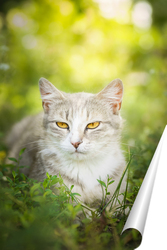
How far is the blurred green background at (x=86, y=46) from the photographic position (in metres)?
2.73

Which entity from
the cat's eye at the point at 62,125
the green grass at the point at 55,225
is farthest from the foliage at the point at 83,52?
the green grass at the point at 55,225

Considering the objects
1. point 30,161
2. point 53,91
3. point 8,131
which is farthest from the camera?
point 8,131

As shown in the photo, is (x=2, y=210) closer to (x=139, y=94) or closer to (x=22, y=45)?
(x=139, y=94)

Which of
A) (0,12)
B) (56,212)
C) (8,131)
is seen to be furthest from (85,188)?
(0,12)

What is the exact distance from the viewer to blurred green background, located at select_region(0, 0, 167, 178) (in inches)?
107

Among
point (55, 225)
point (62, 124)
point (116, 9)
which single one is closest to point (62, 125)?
point (62, 124)

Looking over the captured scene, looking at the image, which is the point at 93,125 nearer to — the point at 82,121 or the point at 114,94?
the point at 82,121

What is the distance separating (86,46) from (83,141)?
8.87 ft

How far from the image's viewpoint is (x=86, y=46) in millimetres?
3340

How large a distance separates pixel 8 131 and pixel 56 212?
4.29 ft

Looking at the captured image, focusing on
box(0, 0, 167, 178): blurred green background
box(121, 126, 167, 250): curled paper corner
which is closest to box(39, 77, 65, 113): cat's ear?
box(121, 126, 167, 250): curled paper corner

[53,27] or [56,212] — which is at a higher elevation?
[53,27]

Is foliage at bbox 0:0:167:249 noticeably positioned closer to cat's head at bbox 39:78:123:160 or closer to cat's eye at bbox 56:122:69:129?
cat's head at bbox 39:78:123:160

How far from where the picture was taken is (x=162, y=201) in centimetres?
89
